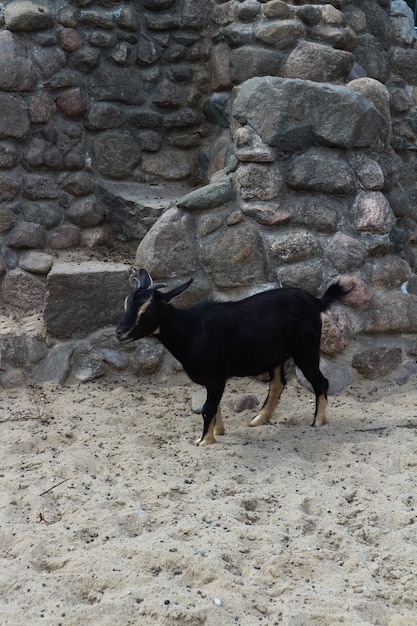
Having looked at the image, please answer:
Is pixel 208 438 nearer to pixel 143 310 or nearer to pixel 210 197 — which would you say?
pixel 143 310

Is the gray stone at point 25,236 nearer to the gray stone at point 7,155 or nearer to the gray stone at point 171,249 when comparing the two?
the gray stone at point 7,155

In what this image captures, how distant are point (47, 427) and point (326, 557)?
2194 mm

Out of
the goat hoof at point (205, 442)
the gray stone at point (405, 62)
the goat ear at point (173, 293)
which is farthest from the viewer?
the gray stone at point (405, 62)

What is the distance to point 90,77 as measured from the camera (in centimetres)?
624

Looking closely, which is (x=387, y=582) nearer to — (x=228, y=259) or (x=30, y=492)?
(x=30, y=492)

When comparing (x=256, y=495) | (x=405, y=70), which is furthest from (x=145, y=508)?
(x=405, y=70)

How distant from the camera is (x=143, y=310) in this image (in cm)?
454

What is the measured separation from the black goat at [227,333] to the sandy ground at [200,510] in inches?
13.8

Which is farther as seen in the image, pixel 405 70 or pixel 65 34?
pixel 405 70

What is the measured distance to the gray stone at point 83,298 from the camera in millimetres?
5512

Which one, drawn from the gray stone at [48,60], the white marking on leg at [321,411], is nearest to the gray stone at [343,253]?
the white marking on leg at [321,411]

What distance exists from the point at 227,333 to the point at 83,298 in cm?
133

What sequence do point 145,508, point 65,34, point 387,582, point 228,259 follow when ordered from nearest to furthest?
point 387,582
point 145,508
point 228,259
point 65,34

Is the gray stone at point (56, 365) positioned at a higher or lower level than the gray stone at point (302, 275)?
lower
